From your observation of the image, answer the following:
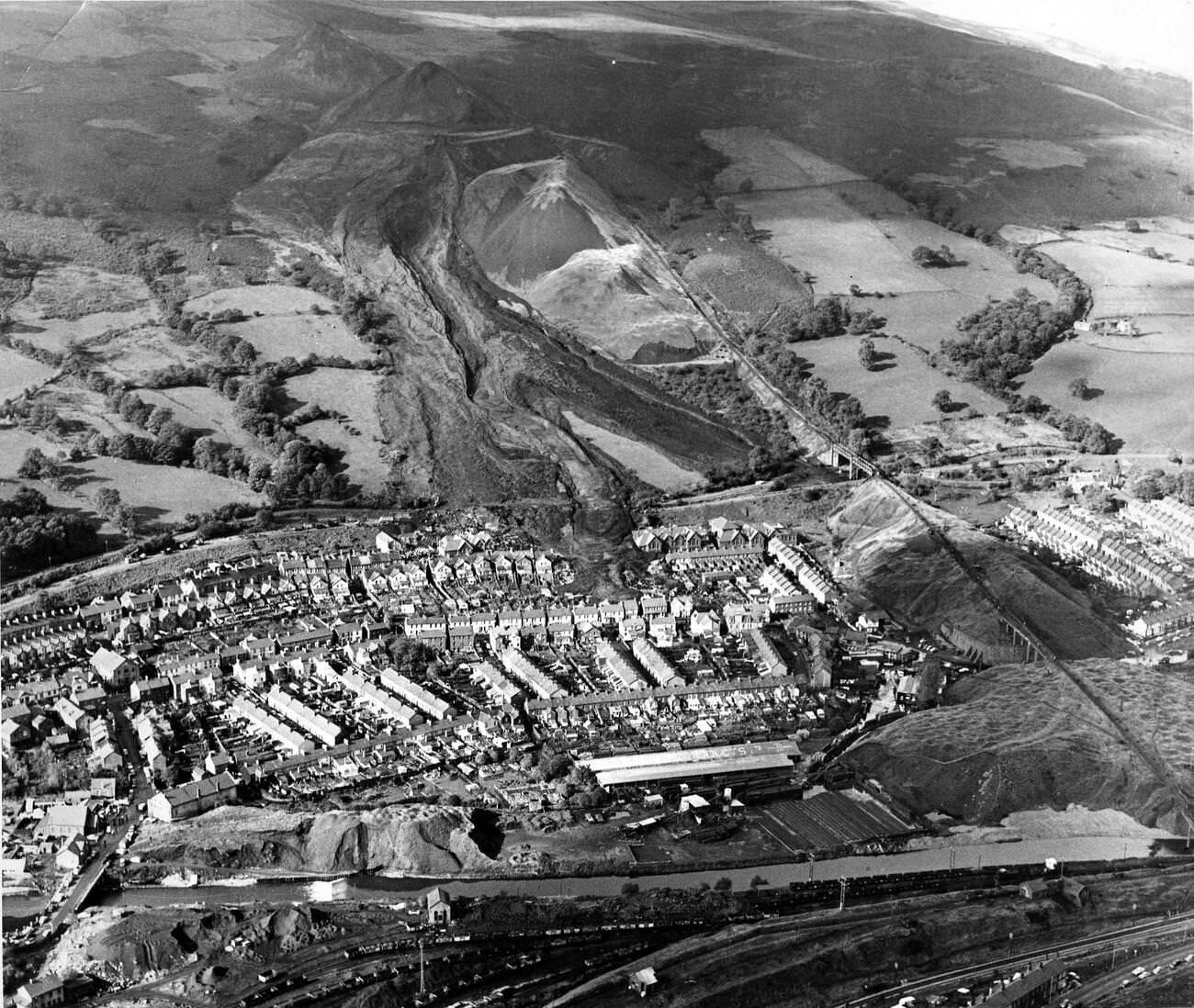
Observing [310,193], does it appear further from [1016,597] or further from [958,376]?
[1016,597]

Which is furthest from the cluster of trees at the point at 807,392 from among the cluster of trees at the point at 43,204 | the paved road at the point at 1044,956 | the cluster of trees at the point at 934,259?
the cluster of trees at the point at 43,204

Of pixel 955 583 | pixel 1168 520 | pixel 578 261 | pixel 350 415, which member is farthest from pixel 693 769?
pixel 578 261

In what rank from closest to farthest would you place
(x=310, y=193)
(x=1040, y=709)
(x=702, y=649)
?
1. (x=1040, y=709)
2. (x=702, y=649)
3. (x=310, y=193)

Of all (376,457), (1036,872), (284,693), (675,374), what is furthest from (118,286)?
(1036,872)

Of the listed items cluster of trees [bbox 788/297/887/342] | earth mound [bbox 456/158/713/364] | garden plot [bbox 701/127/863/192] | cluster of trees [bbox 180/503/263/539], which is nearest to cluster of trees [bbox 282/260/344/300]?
earth mound [bbox 456/158/713/364]

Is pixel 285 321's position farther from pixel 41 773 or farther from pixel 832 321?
pixel 41 773

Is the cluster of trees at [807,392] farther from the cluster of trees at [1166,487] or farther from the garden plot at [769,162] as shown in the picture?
Result: the garden plot at [769,162]

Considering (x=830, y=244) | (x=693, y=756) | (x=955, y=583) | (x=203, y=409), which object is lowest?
(x=203, y=409)

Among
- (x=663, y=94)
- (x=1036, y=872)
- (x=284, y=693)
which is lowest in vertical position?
(x=284, y=693)
